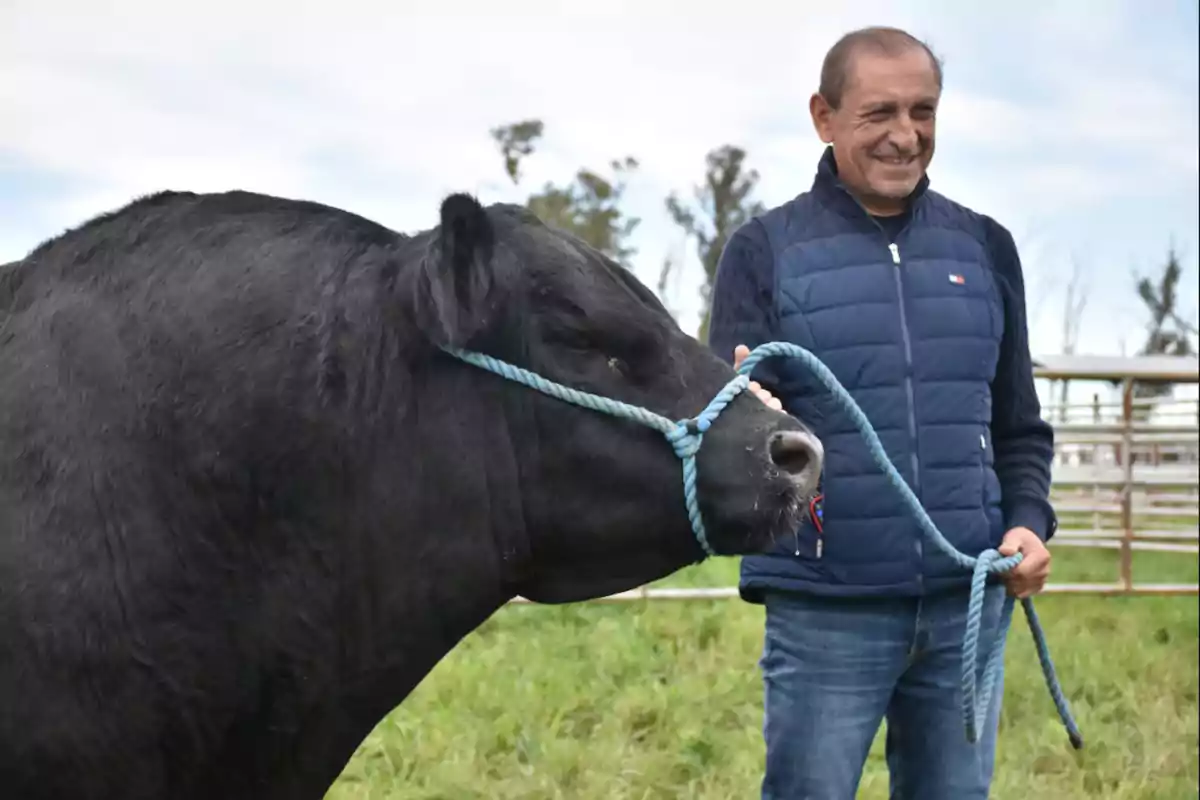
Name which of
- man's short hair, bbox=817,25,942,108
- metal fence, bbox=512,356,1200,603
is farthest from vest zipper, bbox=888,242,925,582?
metal fence, bbox=512,356,1200,603

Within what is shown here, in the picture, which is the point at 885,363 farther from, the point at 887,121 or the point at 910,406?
the point at 887,121

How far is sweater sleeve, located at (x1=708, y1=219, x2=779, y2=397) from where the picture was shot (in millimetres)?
2393

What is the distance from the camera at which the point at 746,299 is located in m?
2.43

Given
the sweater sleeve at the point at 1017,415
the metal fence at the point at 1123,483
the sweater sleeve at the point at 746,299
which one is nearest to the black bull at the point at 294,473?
the sweater sleeve at the point at 746,299

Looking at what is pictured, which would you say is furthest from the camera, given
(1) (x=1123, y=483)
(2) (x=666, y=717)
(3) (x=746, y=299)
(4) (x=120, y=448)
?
(1) (x=1123, y=483)

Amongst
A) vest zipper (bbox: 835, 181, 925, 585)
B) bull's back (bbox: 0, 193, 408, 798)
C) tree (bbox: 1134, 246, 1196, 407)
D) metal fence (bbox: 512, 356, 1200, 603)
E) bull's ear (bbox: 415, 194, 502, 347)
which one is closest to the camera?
bull's back (bbox: 0, 193, 408, 798)

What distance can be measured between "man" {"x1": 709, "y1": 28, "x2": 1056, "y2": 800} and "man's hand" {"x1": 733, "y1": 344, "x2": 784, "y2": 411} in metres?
0.01

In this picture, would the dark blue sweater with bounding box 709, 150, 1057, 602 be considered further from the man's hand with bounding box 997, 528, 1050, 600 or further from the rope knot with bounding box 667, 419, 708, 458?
the rope knot with bounding box 667, 419, 708, 458

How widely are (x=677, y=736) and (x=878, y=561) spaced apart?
245 centimetres

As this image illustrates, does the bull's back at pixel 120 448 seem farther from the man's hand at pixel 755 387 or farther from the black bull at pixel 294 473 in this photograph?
the man's hand at pixel 755 387

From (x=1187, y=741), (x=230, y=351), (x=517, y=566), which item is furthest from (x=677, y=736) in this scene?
(x=230, y=351)

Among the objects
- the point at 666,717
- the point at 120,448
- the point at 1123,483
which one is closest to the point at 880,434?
the point at 120,448

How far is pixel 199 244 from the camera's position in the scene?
6.53ft

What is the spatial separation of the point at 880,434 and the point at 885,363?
5.7 inches
